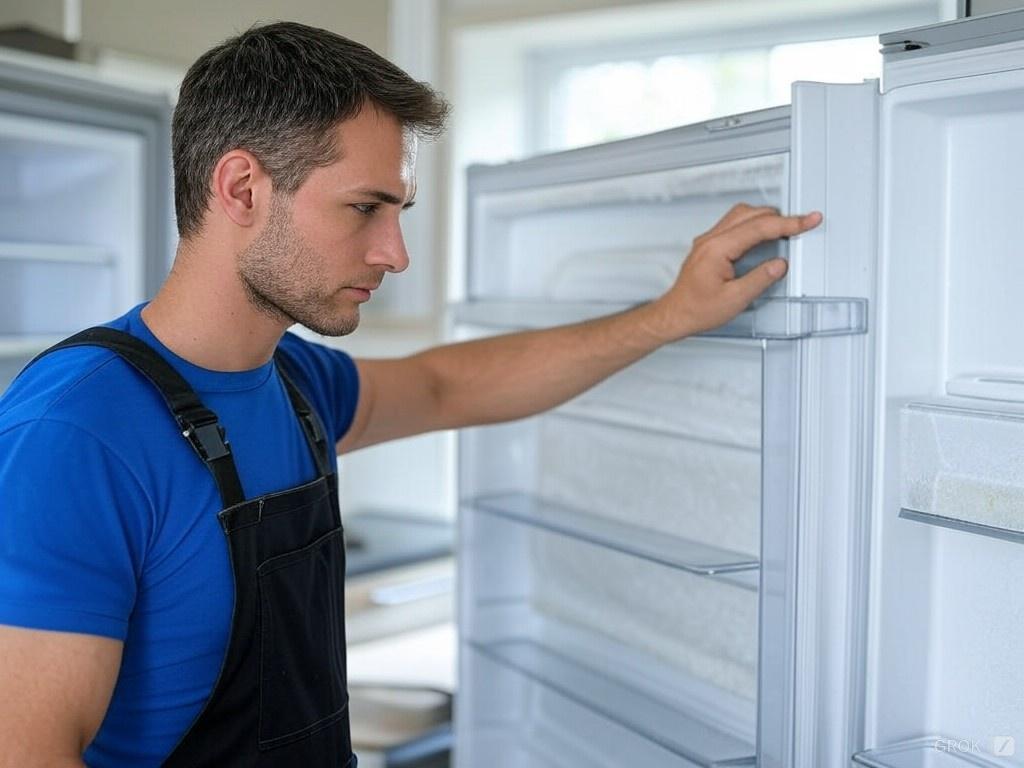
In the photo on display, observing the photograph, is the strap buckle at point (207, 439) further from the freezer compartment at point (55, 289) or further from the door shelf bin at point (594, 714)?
the freezer compartment at point (55, 289)

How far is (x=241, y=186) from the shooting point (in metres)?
1.29

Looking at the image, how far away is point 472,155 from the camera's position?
302 centimetres

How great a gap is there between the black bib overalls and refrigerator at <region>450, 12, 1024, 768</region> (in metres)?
0.37

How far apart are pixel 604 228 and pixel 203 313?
65 centimetres

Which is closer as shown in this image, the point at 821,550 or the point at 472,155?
the point at 821,550

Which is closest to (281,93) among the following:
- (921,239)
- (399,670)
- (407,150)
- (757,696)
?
(407,150)

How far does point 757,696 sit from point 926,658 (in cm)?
18

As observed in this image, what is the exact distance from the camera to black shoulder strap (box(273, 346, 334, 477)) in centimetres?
146

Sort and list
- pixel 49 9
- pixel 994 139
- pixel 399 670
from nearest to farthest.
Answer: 1. pixel 994 139
2. pixel 49 9
3. pixel 399 670

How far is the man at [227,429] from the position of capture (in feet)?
3.75

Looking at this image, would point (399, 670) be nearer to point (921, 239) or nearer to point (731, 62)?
point (731, 62)

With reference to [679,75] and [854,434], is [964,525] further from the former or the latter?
[679,75]

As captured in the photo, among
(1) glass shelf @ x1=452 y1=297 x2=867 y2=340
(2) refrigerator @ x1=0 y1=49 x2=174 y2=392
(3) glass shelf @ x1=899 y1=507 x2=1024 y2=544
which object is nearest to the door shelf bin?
(3) glass shelf @ x1=899 y1=507 x2=1024 y2=544

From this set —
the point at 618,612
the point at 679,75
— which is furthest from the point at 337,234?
the point at 679,75
